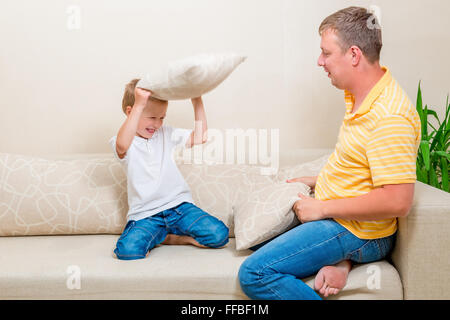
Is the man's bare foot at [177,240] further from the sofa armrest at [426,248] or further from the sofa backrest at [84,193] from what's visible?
the sofa armrest at [426,248]

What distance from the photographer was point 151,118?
69.0 inches

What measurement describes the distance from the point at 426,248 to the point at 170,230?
924 mm

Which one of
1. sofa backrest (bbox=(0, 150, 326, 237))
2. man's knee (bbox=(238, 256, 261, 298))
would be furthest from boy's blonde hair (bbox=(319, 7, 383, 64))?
man's knee (bbox=(238, 256, 261, 298))

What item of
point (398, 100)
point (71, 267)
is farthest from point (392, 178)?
point (71, 267)

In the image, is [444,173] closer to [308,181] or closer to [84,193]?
[308,181]

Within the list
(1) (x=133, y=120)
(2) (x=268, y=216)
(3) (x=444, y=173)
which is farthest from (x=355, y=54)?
(3) (x=444, y=173)

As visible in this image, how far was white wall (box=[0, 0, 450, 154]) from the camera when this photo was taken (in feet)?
7.29

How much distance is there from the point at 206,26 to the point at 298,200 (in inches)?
43.9

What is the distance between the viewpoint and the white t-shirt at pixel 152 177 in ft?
5.81

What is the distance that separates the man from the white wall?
0.80m

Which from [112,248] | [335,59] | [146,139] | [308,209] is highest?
[335,59]

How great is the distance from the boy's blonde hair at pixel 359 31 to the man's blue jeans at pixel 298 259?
1.80 feet

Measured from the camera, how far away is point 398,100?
52.2 inches

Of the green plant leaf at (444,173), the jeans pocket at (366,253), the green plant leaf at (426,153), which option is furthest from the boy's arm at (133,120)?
the green plant leaf at (444,173)
